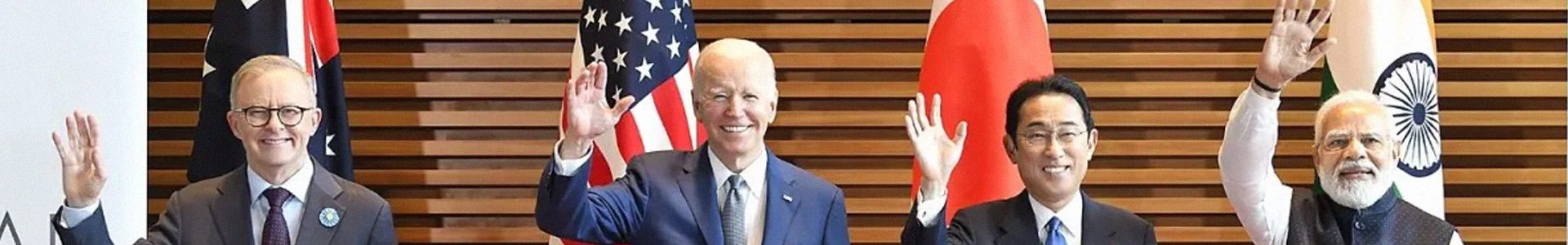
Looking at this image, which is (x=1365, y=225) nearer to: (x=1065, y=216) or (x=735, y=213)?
(x=1065, y=216)

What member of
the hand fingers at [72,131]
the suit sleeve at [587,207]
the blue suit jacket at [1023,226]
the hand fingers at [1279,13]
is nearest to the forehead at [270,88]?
the hand fingers at [72,131]

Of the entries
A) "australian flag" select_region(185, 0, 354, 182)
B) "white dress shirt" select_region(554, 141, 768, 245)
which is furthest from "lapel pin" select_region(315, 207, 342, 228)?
"australian flag" select_region(185, 0, 354, 182)

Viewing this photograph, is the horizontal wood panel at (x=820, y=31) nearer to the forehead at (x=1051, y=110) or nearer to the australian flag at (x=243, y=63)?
the australian flag at (x=243, y=63)

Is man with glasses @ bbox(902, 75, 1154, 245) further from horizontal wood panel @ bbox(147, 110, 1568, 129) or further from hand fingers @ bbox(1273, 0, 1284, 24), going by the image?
horizontal wood panel @ bbox(147, 110, 1568, 129)

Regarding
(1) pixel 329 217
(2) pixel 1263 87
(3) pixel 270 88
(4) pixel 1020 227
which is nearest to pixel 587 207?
(1) pixel 329 217

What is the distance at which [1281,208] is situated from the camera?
2848mm

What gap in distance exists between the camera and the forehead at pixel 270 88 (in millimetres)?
2508

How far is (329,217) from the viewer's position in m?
2.54

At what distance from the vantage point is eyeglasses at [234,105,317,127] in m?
2.49

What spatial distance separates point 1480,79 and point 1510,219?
0.37m

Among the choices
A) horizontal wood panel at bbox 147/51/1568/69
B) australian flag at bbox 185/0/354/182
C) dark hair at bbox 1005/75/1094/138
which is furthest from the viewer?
horizontal wood panel at bbox 147/51/1568/69

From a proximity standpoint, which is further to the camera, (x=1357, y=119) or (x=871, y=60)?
(x=871, y=60)

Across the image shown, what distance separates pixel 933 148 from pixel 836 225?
0.22m

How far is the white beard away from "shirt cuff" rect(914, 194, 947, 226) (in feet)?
2.05
